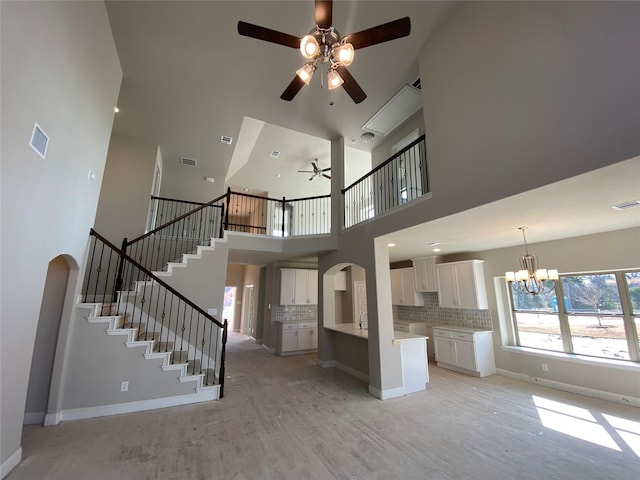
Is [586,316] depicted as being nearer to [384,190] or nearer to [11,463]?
[384,190]

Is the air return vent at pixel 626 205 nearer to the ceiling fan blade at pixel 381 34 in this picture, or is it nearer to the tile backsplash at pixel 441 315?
the ceiling fan blade at pixel 381 34

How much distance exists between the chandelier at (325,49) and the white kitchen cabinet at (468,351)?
567 centimetres

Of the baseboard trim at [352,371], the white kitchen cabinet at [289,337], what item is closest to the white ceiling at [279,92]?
the baseboard trim at [352,371]

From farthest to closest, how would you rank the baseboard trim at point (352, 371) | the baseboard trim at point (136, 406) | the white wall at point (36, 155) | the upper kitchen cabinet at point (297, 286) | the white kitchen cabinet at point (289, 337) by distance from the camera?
the upper kitchen cabinet at point (297, 286), the white kitchen cabinet at point (289, 337), the baseboard trim at point (352, 371), the baseboard trim at point (136, 406), the white wall at point (36, 155)

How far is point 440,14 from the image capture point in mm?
3719

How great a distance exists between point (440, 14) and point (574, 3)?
181 cm

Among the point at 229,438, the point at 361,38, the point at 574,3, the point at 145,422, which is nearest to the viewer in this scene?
the point at 574,3

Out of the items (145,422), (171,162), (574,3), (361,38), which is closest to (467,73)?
(574,3)

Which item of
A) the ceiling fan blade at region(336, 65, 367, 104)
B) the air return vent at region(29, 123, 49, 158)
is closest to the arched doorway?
the air return vent at region(29, 123, 49, 158)

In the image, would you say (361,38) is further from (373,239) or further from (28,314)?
(28,314)

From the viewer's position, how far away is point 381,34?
2.50 m

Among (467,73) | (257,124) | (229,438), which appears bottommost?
(229,438)

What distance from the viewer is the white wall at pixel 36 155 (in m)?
2.12

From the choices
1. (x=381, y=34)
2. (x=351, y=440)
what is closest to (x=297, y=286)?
(x=351, y=440)
